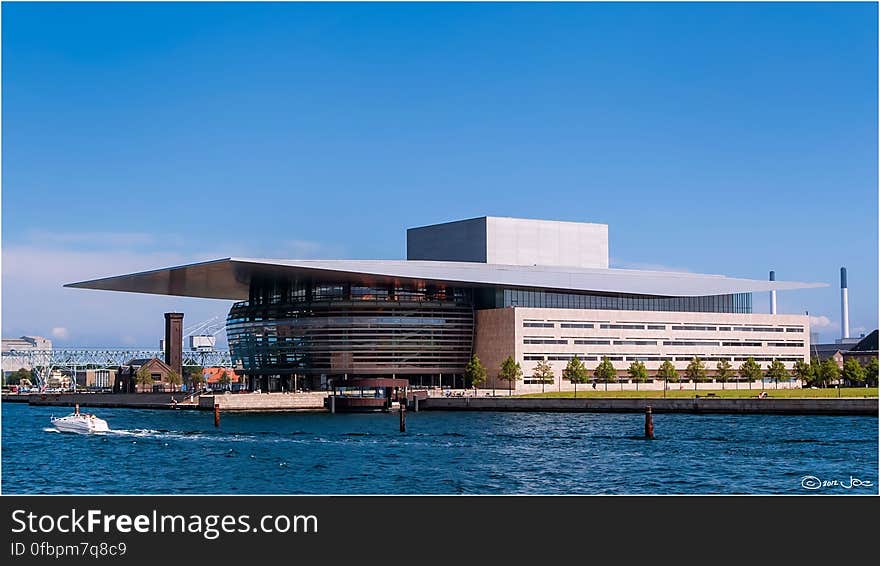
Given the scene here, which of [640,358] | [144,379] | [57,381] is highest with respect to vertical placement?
[640,358]

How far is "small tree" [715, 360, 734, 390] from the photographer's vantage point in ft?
308

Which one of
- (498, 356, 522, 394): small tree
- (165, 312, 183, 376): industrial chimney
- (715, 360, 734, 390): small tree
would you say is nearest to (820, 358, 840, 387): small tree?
(715, 360, 734, 390): small tree

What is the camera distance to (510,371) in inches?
3521

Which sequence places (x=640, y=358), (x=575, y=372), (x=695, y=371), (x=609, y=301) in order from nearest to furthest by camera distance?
(x=575, y=372) < (x=695, y=371) < (x=640, y=358) < (x=609, y=301)

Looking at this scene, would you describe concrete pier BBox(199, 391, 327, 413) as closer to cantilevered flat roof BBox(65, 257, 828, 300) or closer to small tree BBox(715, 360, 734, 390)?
cantilevered flat roof BBox(65, 257, 828, 300)

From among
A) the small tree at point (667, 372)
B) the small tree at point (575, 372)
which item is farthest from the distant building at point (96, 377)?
the small tree at point (667, 372)

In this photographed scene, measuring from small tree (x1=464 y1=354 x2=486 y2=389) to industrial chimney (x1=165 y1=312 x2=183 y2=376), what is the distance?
4747 centimetres

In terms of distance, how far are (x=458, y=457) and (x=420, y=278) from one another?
49990 millimetres

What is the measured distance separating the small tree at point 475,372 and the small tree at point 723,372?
58.0 feet

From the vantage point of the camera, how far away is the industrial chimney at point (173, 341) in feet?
433
